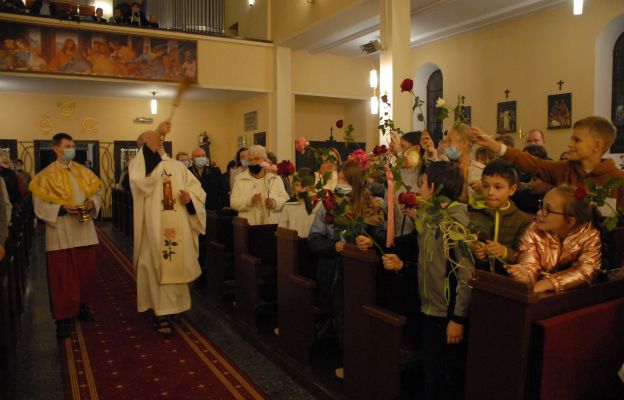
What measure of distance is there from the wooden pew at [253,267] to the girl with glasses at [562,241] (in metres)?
2.60

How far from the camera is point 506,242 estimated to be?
9.48 feet

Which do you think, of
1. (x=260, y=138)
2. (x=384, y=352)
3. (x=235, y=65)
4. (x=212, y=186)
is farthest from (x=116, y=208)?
(x=384, y=352)

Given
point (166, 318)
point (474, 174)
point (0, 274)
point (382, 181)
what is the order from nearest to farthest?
1. point (0, 274)
2. point (474, 174)
3. point (382, 181)
4. point (166, 318)

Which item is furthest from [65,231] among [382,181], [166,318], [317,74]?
[317,74]

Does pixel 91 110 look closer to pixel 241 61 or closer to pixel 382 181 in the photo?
pixel 241 61

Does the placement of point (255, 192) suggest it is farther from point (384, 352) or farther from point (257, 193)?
point (384, 352)

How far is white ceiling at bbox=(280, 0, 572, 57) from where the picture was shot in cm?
947

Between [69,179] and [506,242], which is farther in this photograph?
[69,179]

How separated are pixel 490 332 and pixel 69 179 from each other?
4079mm

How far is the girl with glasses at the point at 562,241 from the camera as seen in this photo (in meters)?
2.38

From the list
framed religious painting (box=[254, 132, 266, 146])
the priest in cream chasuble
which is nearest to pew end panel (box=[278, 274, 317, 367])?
the priest in cream chasuble

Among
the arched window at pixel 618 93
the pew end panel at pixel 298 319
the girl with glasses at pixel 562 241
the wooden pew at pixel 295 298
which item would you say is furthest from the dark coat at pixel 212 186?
the arched window at pixel 618 93

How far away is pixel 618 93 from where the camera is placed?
8.67 m

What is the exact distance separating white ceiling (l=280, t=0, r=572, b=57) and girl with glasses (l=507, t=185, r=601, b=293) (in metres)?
7.77
